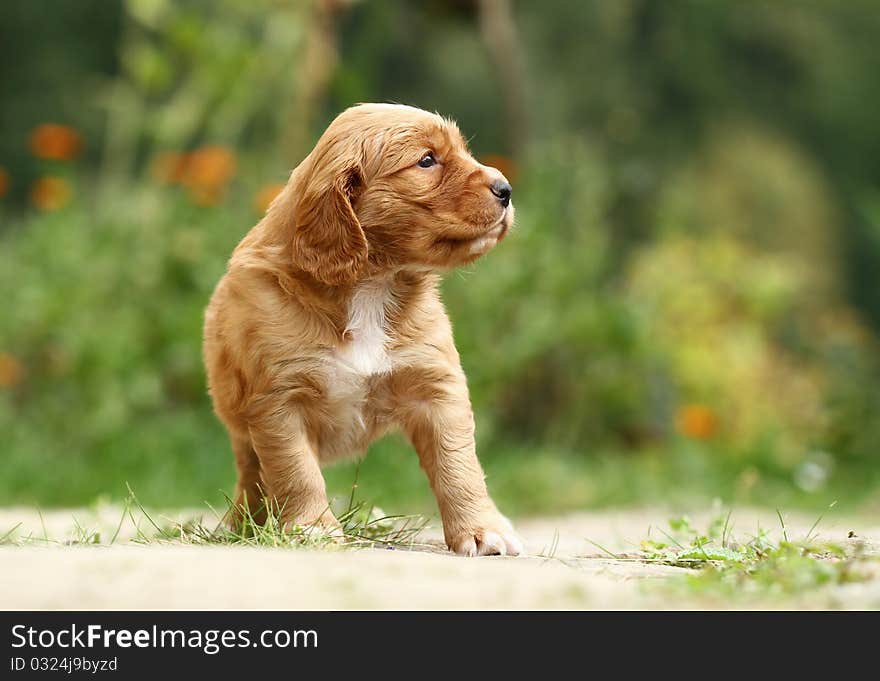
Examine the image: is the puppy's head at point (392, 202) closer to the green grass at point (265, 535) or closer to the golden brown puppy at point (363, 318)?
the golden brown puppy at point (363, 318)

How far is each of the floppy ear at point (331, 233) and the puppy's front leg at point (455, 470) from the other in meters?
0.43

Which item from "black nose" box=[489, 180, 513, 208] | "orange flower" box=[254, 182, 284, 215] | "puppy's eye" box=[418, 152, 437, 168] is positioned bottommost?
"black nose" box=[489, 180, 513, 208]

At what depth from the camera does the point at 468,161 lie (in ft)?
12.1

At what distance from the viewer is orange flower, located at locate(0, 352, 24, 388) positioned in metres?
7.45

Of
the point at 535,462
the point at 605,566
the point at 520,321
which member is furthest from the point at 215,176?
the point at 605,566

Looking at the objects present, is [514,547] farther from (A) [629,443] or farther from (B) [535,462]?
(A) [629,443]

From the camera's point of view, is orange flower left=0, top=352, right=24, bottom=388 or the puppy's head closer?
the puppy's head

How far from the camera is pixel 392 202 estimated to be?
3.65 m

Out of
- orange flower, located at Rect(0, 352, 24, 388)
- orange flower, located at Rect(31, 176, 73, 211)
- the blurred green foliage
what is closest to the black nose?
the blurred green foliage

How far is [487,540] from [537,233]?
4749 mm

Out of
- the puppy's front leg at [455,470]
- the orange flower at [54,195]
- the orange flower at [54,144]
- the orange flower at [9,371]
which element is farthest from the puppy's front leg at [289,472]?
the orange flower at [54,144]

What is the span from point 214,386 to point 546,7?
31.0 ft

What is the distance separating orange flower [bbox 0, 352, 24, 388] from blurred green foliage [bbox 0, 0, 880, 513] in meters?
0.02

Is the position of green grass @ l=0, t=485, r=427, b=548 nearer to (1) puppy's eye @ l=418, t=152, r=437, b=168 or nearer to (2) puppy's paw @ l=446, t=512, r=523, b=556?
(2) puppy's paw @ l=446, t=512, r=523, b=556
